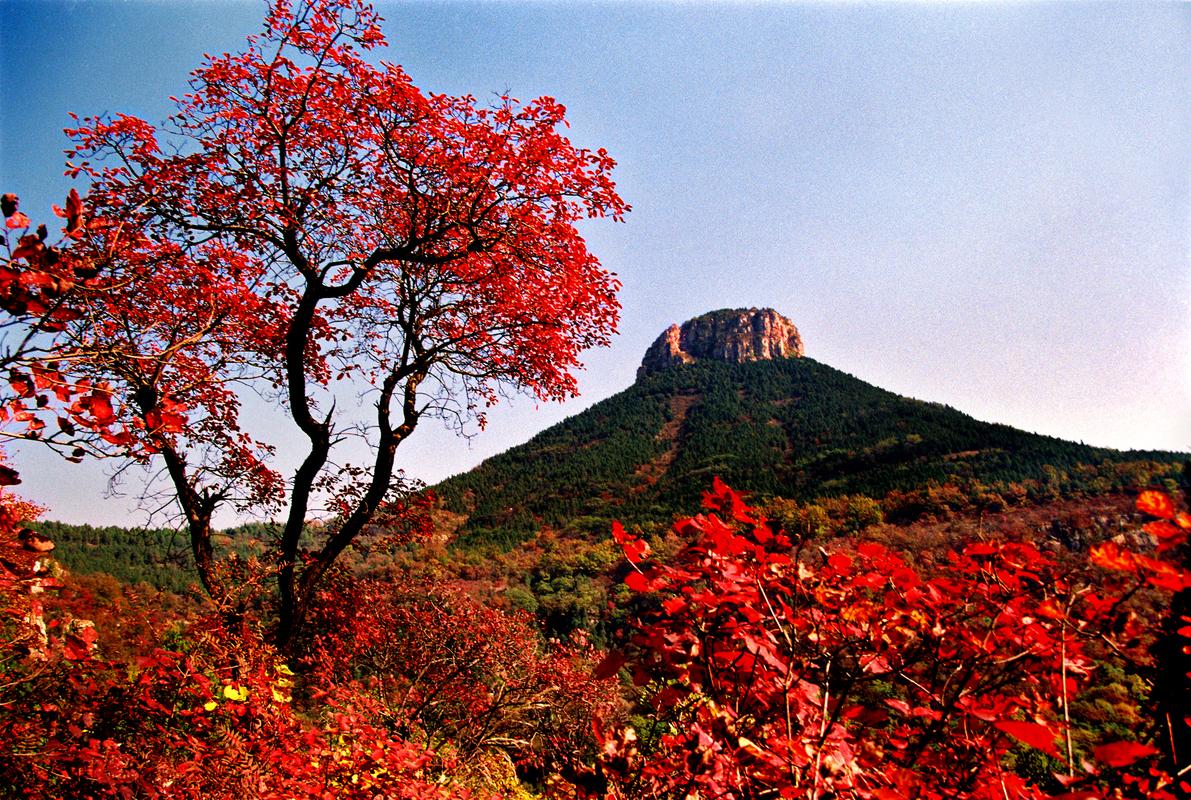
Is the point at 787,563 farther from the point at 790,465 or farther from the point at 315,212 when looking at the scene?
the point at 790,465

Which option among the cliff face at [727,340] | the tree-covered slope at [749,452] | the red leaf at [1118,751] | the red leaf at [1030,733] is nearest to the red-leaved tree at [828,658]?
the red leaf at [1030,733]

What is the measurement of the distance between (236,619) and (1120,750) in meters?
4.74

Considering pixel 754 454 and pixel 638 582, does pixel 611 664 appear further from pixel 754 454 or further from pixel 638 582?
pixel 754 454

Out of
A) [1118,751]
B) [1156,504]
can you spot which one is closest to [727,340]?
[1156,504]

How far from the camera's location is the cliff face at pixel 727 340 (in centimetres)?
9450

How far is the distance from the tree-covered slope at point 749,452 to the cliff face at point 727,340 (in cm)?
1220

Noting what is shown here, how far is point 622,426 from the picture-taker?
72938mm

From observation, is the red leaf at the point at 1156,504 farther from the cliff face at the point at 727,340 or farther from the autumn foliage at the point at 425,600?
the cliff face at the point at 727,340

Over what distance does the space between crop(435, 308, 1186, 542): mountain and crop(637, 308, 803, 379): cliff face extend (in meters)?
5.15

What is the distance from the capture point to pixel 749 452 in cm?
5772

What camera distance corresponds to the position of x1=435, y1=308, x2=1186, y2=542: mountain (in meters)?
41.8

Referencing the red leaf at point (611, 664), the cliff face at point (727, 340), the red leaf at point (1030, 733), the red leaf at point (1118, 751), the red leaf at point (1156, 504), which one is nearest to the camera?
the red leaf at point (1118, 751)

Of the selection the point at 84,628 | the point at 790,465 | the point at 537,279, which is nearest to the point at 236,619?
the point at 84,628

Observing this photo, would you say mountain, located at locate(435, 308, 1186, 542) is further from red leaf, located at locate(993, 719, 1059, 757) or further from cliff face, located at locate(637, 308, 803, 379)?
red leaf, located at locate(993, 719, 1059, 757)
